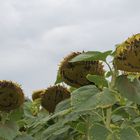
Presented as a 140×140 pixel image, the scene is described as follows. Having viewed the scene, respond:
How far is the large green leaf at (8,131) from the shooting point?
206 inches

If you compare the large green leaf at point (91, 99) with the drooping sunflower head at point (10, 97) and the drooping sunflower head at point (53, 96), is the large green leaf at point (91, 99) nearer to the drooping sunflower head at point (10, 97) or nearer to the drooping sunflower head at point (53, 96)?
the drooping sunflower head at point (53, 96)

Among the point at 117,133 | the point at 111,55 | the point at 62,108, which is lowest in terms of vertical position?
the point at 117,133

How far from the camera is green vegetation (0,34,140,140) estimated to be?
3475mm

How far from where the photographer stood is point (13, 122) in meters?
5.64

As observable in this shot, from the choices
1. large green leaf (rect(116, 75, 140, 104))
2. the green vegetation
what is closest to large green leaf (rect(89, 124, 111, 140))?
the green vegetation

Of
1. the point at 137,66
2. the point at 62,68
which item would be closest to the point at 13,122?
the point at 62,68

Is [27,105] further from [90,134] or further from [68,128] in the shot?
[90,134]

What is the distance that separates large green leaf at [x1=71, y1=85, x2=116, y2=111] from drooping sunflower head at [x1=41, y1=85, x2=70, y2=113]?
1897mm

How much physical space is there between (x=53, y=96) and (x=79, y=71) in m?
1.38

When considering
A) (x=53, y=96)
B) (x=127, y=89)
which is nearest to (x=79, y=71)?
(x=127, y=89)

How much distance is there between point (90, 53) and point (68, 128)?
879 mm

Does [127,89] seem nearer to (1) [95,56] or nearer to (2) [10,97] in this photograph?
(1) [95,56]

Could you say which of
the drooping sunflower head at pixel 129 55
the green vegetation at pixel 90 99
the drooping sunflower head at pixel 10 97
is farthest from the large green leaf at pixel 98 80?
the drooping sunflower head at pixel 10 97

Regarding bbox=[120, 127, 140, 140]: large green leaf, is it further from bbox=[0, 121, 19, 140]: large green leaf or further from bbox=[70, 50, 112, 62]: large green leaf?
bbox=[0, 121, 19, 140]: large green leaf
